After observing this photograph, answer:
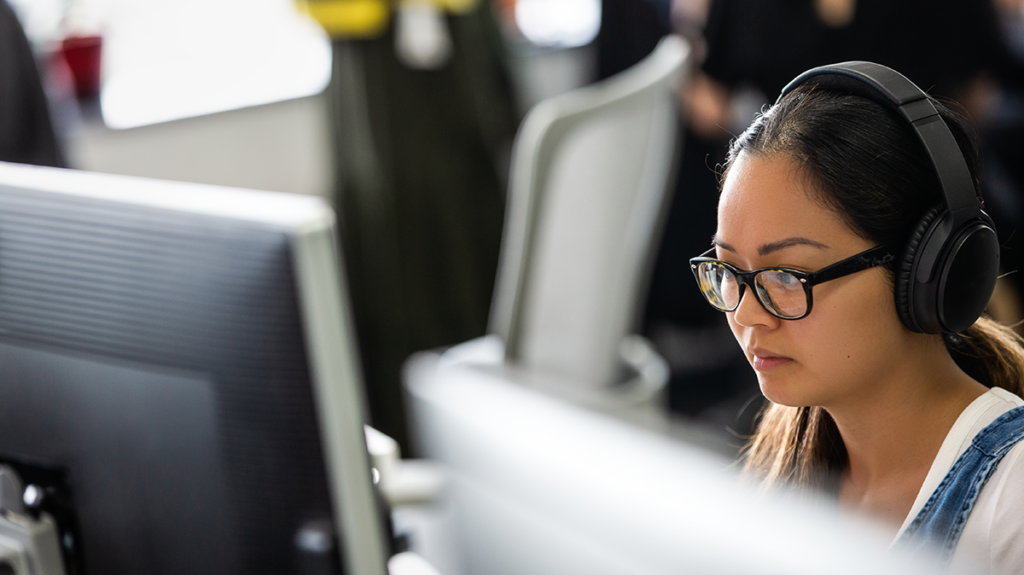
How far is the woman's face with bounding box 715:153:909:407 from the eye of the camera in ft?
1.76

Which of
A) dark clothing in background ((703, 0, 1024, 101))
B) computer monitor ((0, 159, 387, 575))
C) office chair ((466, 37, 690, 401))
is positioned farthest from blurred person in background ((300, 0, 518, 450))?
computer monitor ((0, 159, 387, 575))

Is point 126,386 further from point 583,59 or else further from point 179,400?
point 583,59

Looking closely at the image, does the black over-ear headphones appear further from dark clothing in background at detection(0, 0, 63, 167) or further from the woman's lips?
dark clothing in background at detection(0, 0, 63, 167)

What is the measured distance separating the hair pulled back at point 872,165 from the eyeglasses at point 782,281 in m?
0.02

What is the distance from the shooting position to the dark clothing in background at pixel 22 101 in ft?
5.18

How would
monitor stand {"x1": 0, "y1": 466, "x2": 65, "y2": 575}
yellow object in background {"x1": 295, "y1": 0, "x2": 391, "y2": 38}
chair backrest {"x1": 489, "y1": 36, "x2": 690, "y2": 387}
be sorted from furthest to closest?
yellow object in background {"x1": 295, "y1": 0, "x2": 391, "y2": 38} < chair backrest {"x1": 489, "y1": 36, "x2": 690, "y2": 387} < monitor stand {"x1": 0, "y1": 466, "x2": 65, "y2": 575}

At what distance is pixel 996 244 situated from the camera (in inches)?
21.1

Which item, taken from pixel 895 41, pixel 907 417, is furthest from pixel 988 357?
pixel 895 41

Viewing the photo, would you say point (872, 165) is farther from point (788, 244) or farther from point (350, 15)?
point (350, 15)

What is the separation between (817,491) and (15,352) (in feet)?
2.01

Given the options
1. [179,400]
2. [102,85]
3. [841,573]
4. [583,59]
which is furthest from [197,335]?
[583,59]

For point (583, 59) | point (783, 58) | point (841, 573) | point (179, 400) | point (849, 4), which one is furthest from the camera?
point (583, 59)

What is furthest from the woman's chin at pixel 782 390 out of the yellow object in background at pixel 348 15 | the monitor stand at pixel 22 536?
the yellow object in background at pixel 348 15

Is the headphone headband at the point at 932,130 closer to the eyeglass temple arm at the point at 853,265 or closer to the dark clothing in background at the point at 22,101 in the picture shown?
the eyeglass temple arm at the point at 853,265
